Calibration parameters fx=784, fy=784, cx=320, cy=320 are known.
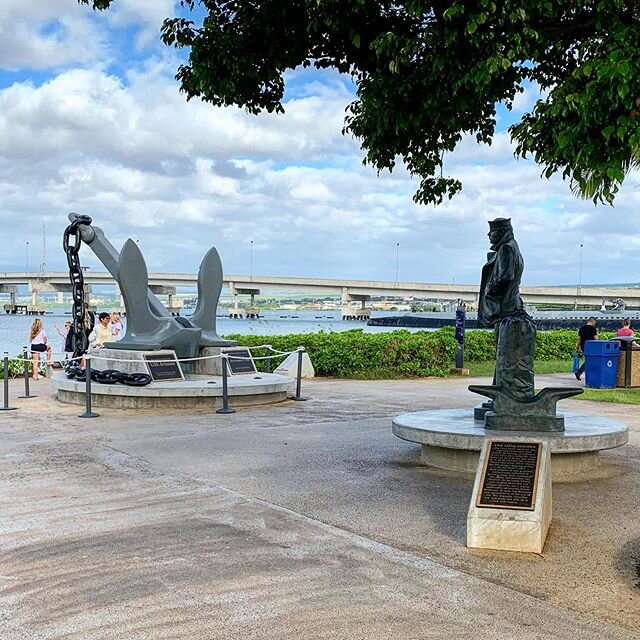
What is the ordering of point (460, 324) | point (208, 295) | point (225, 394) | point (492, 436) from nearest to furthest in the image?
1. point (492, 436)
2. point (225, 394)
3. point (208, 295)
4. point (460, 324)

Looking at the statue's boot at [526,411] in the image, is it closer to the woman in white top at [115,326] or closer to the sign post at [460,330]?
the sign post at [460,330]

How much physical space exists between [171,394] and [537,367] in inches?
515

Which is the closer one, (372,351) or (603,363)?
(603,363)

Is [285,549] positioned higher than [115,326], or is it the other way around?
[115,326]

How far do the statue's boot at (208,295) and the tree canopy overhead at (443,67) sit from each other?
31.7ft

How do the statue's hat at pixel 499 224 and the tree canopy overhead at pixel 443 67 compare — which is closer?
the tree canopy overhead at pixel 443 67

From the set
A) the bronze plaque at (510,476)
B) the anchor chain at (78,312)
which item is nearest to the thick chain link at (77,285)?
the anchor chain at (78,312)

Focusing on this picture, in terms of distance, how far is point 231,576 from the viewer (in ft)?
16.7

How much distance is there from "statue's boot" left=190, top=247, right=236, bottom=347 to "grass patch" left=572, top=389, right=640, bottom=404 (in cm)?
759

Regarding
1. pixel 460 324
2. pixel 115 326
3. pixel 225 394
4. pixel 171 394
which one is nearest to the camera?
pixel 225 394

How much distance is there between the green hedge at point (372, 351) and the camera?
19953mm

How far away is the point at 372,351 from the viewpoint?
66.6ft

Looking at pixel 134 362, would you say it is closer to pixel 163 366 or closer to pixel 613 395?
pixel 163 366

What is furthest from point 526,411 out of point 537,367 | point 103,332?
point 537,367
